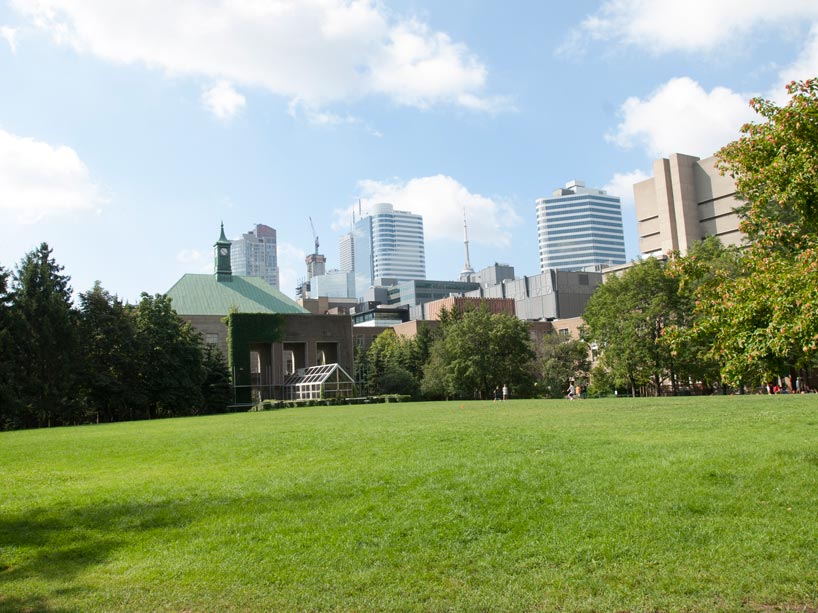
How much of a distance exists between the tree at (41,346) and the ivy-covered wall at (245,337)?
73.4 ft

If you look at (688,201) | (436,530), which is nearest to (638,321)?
(436,530)

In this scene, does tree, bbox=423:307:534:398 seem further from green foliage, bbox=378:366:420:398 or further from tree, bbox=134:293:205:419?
tree, bbox=134:293:205:419

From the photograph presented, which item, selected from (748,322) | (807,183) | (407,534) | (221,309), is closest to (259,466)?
(407,534)

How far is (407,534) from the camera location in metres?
8.23

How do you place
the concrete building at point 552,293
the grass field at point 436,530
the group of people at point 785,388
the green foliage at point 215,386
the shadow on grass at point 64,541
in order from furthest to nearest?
the concrete building at point 552,293
the green foliage at point 215,386
the group of people at point 785,388
the shadow on grass at point 64,541
the grass field at point 436,530

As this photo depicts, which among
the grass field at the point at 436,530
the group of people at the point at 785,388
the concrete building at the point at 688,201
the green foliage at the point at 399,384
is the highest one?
the concrete building at the point at 688,201

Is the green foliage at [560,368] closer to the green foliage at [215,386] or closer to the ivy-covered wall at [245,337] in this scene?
the ivy-covered wall at [245,337]

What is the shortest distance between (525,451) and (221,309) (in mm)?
78773

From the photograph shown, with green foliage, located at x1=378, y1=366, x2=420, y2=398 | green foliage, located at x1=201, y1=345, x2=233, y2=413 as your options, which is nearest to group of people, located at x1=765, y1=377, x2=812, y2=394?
green foliage, located at x1=378, y1=366, x2=420, y2=398

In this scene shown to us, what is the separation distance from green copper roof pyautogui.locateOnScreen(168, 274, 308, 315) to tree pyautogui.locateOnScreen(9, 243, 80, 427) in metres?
36.7

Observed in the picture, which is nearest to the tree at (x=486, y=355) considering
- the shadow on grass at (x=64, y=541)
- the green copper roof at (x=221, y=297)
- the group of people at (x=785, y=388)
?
the group of people at (x=785, y=388)

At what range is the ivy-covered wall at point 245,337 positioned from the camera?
232 ft

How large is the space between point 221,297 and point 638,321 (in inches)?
2207

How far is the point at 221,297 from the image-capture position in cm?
8956
